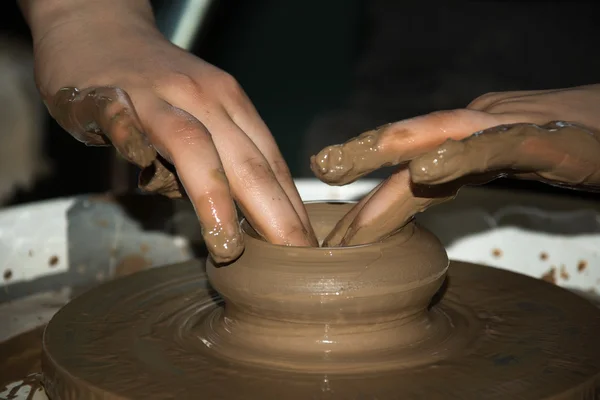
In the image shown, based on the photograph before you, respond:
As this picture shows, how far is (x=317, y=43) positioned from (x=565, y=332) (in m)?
3.69

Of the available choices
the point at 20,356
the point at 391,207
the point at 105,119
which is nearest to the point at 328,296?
the point at 391,207

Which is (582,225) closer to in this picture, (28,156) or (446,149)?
(446,149)

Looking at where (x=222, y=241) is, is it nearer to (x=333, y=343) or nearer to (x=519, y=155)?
(x=333, y=343)

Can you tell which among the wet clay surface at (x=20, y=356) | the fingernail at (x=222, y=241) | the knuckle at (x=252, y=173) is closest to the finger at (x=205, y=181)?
the fingernail at (x=222, y=241)

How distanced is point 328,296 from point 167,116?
0.33 meters

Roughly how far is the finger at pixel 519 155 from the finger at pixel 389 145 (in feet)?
0.27

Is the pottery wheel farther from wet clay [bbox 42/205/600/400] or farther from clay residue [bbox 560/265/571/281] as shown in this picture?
clay residue [bbox 560/265/571/281]

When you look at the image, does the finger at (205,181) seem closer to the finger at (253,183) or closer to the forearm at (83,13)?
the finger at (253,183)

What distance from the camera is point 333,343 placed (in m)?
1.02

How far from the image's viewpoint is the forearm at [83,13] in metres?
1.37

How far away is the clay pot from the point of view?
1.00 metres

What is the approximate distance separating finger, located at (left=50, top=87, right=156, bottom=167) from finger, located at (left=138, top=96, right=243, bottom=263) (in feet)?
0.14

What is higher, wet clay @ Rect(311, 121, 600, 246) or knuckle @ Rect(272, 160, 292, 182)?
wet clay @ Rect(311, 121, 600, 246)

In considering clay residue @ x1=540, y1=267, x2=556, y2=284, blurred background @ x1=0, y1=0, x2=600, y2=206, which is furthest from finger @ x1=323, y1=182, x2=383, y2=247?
blurred background @ x1=0, y1=0, x2=600, y2=206
